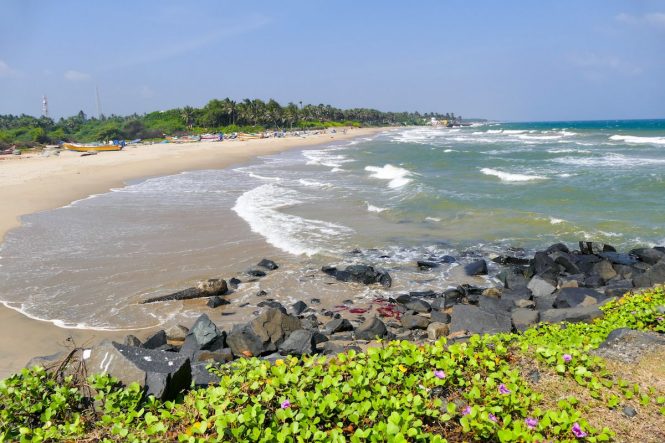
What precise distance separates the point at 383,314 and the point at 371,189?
16180 millimetres

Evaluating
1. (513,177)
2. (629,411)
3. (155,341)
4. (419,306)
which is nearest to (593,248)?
(419,306)

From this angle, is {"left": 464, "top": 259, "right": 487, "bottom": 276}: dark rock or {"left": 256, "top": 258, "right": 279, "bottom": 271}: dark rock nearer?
{"left": 464, "top": 259, "right": 487, "bottom": 276}: dark rock

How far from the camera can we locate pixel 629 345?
16.1 ft

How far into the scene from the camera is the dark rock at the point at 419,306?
9.73m

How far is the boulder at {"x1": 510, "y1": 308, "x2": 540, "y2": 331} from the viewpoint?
8.28m

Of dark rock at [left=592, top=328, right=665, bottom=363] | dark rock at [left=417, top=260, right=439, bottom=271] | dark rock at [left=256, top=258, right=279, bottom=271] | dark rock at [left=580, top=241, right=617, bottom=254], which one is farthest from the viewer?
dark rock at [left=580, top=241, right=617, bottom=254]

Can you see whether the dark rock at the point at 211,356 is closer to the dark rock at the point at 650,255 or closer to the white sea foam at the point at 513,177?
the dark rock at the point at 650,255

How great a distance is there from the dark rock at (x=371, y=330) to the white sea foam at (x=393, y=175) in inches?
702

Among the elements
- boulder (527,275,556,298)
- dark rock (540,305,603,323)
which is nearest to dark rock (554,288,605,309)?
boulder (527,275,556,298)

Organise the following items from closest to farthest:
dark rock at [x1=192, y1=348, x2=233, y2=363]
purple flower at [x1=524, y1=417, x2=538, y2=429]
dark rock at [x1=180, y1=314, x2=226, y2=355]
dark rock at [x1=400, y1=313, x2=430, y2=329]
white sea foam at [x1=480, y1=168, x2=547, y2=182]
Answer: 1. purple flower at [x1=524, y1=417, x2=538, y2=429]
2. dark rock at [x1=192, y1=348, x2=233, y2=363]
3. dark rock at [x1=180, y1=314, x2=226, y2=355]
4. dark rock at [x1=400, y1=313, x2=430, y2=329]
5. white sea foam at [x1=480, y1=168, x2=547, y2=182]

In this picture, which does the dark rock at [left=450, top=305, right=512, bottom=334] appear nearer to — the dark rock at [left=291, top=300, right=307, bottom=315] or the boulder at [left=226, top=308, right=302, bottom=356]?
the boulder at [left=226, top=308, right=302, bottom=356]

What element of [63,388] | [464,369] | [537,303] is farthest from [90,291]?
[537,303]

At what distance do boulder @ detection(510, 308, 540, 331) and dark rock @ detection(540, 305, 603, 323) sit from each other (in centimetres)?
14

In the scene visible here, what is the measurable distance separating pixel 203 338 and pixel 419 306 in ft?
14.8
